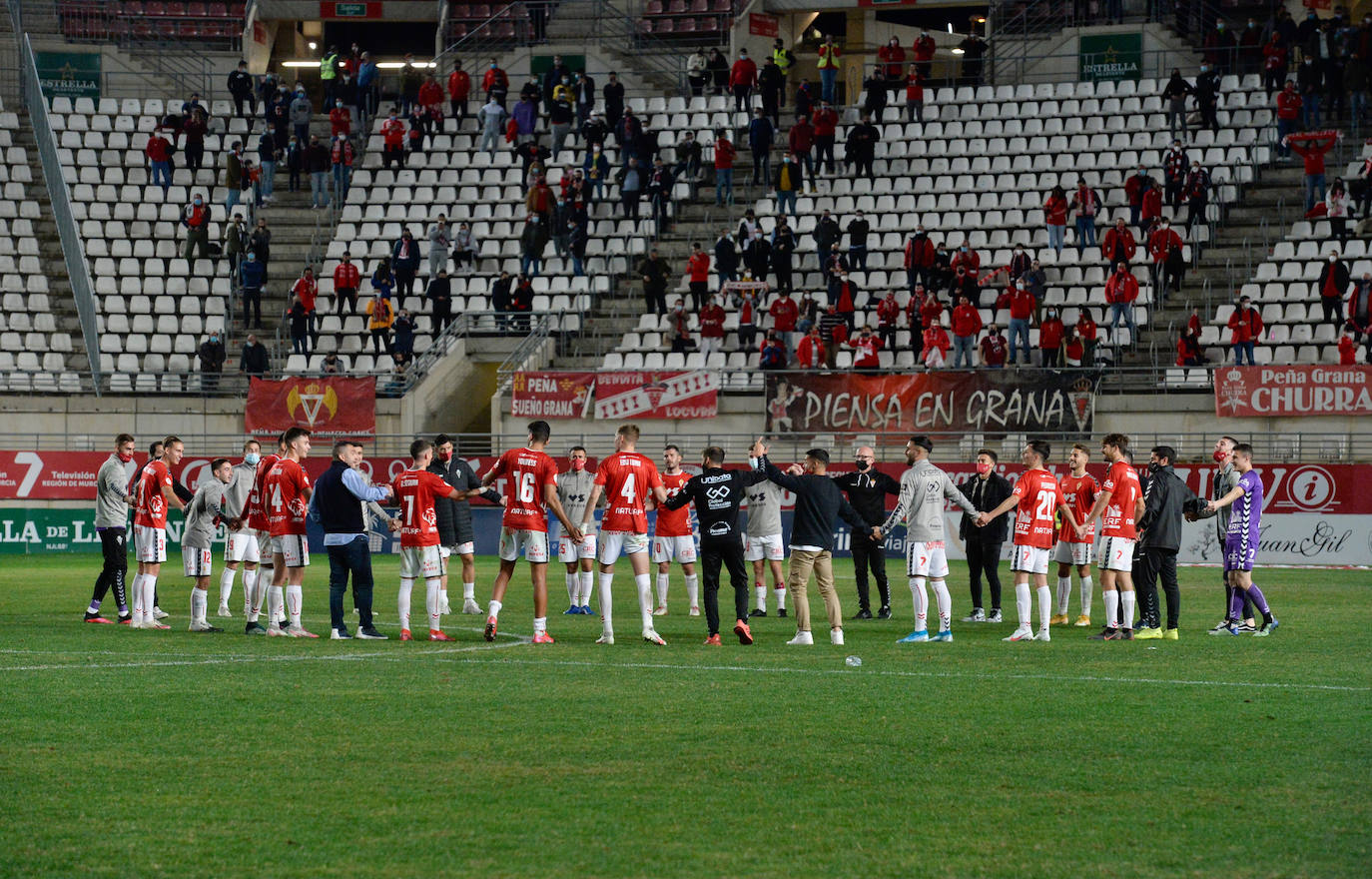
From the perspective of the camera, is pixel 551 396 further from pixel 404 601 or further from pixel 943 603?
pixel 943 603

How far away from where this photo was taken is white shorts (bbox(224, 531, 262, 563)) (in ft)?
64.0

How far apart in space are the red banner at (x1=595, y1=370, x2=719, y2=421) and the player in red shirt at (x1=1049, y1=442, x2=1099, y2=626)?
1586 centimetres

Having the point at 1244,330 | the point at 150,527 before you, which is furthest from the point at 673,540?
the point at 1244,330

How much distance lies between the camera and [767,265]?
4031 cm

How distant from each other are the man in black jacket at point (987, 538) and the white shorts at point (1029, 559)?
2852 mm

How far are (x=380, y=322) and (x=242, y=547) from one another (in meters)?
21.2

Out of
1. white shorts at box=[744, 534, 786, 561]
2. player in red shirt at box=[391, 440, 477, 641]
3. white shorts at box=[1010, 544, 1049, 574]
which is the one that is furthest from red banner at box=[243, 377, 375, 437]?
white shorts at box=[1010, 544, 1049, 574]

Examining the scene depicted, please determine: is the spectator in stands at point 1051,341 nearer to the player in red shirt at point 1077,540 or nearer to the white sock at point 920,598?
the player in red shirt at point 1077,540

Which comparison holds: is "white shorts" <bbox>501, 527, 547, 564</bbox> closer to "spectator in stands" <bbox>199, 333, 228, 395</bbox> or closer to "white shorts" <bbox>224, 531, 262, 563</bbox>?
"white shorts" <bbox>224, 531, 262, 563</bbox>

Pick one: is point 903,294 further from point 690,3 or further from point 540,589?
point 540,589

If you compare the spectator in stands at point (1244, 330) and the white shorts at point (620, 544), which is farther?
the spectator in stands at point (1244, 330)

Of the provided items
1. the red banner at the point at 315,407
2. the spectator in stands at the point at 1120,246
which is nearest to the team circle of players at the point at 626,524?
the red banner at the point at 315,407

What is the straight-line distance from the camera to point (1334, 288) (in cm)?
3503

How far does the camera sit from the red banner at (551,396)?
36.8 m
